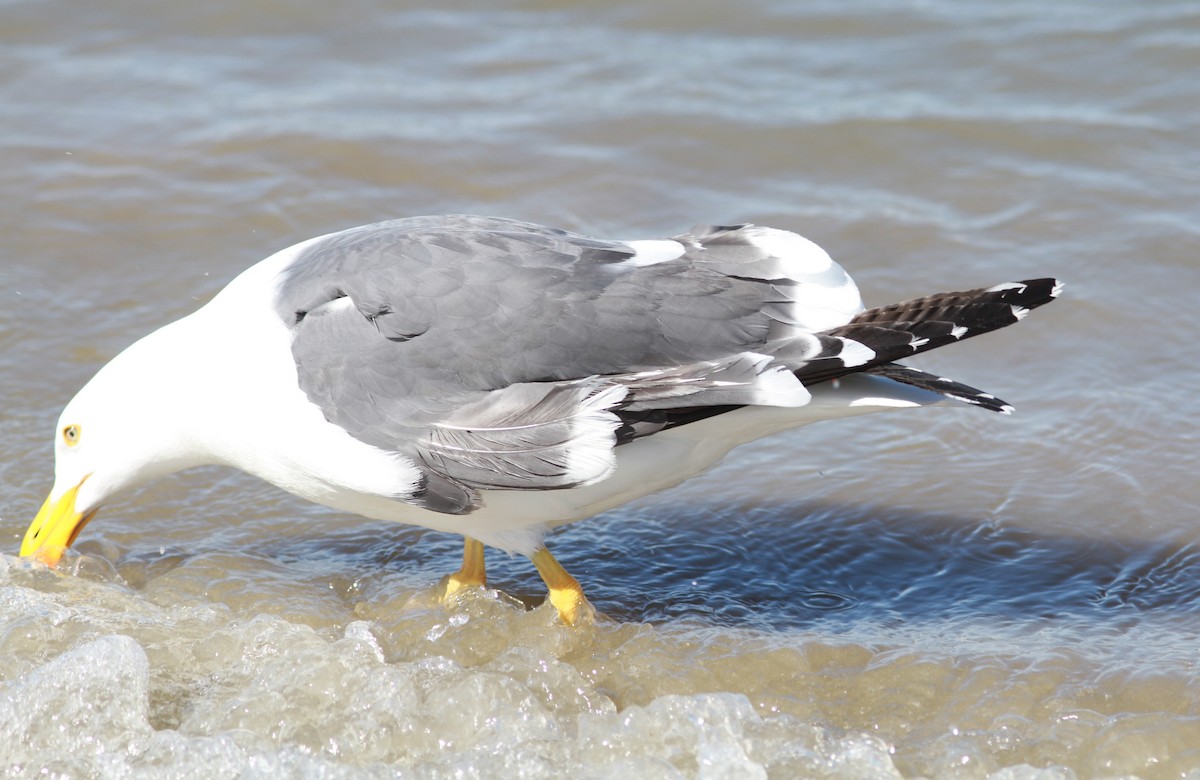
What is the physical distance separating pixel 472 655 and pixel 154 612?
103cm

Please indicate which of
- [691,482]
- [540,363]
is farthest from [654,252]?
[691,482]

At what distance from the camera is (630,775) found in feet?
11.5

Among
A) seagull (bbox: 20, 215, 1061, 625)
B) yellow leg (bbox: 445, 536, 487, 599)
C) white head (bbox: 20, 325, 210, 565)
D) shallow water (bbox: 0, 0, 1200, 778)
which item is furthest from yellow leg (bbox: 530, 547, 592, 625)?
white head (bbox: 20, 325, 210, 565)

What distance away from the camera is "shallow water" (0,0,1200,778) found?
12.3 ft

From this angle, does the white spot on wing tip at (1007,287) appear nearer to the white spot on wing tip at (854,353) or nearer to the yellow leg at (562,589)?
the white spot on wing tip at (854,353)

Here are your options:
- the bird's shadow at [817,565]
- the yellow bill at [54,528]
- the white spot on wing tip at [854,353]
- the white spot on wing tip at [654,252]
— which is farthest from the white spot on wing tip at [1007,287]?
the yellow bill at [54,528]

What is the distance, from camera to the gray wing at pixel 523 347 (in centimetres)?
375

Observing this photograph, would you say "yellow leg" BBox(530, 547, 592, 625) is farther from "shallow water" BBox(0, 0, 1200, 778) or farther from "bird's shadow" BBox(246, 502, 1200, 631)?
"bird's shadow" BBox(246, 502, 1200, 631)

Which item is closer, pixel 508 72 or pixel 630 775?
pixel 630 775

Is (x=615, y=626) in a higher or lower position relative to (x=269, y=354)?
lower

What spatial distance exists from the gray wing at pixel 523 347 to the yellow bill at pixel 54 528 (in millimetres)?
1098

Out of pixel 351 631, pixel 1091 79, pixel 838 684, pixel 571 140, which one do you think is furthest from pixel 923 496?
pixel 1091 79

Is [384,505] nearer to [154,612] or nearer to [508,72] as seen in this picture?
[154,612]

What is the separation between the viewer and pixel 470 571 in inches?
180
